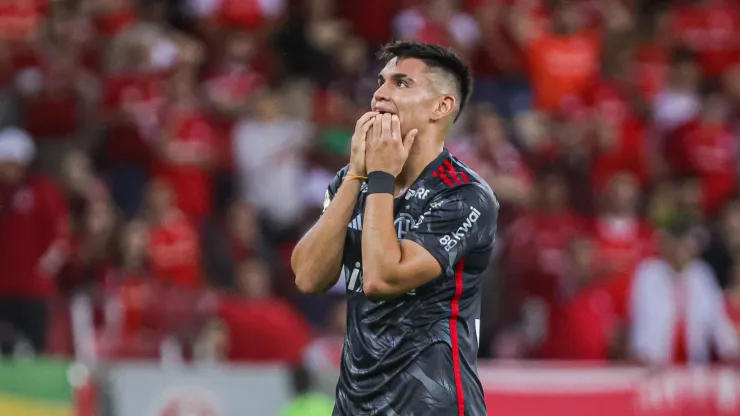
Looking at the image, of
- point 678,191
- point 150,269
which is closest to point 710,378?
point 678,191

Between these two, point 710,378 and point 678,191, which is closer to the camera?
point 710,378

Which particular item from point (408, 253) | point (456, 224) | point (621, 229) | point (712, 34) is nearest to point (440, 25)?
point (621, 229)

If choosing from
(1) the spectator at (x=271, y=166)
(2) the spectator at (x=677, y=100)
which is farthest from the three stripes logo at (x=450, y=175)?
(2) the spectator at (x=677, y=100)

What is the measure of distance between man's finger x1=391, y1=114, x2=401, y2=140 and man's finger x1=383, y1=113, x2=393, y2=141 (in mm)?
14

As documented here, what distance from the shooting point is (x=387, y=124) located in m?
4.33

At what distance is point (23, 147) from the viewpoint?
9.84 m

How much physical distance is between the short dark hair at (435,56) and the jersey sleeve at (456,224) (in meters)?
0.38

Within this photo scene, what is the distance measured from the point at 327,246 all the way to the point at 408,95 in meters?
0.61

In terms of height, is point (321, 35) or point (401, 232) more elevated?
point (321, 35)

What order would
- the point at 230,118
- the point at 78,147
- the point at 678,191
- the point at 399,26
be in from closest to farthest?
the point at 78,147 → the point at 230,118 → the point at 678,191 → the point at 399,26

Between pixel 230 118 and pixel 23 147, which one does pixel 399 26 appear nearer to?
pixel 230 118

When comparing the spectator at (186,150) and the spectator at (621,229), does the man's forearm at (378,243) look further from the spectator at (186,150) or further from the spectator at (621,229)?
the spectator at (621,229)

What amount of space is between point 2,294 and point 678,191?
21.9 feet

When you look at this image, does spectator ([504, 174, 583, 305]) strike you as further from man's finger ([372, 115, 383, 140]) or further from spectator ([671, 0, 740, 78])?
man's finger ([372, 115, 383, 140])
